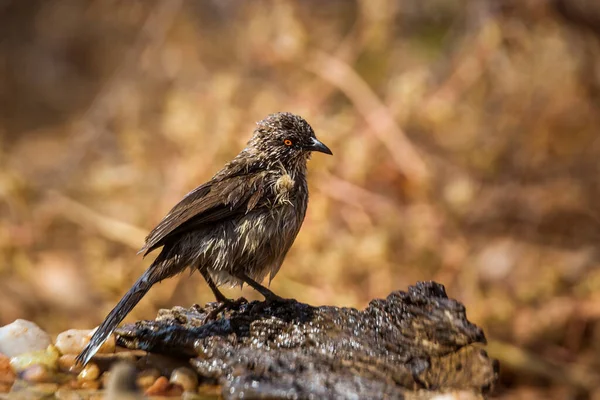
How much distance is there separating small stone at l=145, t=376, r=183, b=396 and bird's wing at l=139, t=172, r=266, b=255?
2.23 ft

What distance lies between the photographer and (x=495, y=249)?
844 centimetres

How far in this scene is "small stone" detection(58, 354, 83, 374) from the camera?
364 cm

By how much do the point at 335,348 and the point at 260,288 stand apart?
0.66 metres

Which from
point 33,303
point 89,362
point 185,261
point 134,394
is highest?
point 33,303

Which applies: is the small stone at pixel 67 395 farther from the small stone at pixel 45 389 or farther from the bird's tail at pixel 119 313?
the bird's tail at pixel 119 313

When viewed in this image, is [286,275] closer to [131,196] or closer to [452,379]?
[131,196]

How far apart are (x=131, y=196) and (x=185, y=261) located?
207 inches

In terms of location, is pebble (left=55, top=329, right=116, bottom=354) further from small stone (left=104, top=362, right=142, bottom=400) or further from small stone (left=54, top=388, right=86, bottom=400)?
small stone (left=104, top=362, right=142, bottom=400)

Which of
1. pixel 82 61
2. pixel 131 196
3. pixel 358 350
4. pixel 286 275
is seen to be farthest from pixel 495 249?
pixel 82 61

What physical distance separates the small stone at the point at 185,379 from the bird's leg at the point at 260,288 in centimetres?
57

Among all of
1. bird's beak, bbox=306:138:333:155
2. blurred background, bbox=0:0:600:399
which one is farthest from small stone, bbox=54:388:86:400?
blurred background, bbox=0:0:600:399

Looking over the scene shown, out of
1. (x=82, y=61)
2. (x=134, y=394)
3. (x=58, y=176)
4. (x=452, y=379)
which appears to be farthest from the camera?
(x=82, y=61)

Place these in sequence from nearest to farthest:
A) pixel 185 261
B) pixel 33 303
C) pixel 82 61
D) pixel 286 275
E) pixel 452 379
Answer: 1. pixel 452 379
2. pixel 185 261
3. pixel 286 275
4. pixel 33 303
5. pixel 82 61

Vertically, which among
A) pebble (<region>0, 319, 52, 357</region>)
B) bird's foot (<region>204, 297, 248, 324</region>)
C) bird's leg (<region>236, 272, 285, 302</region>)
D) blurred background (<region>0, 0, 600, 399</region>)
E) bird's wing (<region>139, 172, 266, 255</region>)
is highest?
blurred background (<region>0, 0, 600, 399</region>)
